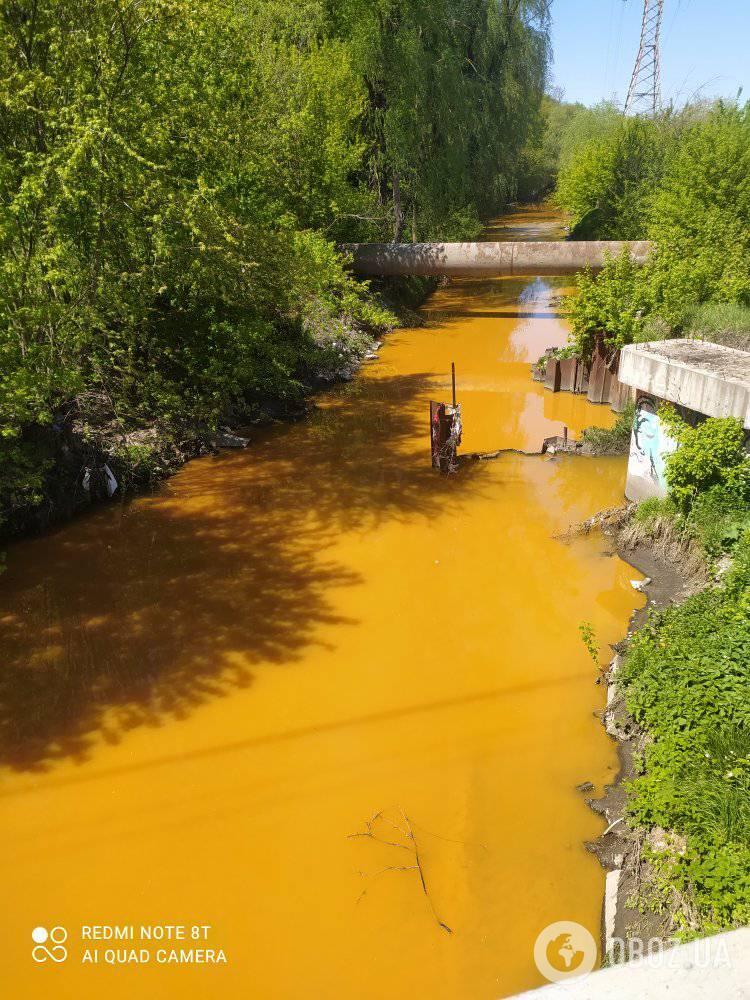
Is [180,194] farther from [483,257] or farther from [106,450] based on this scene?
[483,257]

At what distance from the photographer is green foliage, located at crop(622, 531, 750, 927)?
4.64 m

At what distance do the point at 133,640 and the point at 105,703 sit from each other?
1.07 meters

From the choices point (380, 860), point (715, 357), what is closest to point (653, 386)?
point (715, 357)

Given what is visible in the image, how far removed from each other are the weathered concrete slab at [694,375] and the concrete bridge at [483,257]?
1200 centimetres

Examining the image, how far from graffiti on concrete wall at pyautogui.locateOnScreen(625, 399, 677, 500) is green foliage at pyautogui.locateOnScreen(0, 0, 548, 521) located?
6.55 meters

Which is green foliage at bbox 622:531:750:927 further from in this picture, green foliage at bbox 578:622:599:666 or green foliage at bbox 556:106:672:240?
green foliage at bbox 556:106:672:240

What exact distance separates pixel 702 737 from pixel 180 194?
31.8ft

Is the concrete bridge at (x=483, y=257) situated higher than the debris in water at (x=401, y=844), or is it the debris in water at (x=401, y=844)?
the concrete bridge at (x=483, y=257)

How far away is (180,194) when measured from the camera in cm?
1011

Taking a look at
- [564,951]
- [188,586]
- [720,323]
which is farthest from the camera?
[720,323]

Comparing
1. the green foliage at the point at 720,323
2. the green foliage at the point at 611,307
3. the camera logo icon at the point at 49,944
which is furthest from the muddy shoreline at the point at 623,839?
the green foliage at the point at 611,307

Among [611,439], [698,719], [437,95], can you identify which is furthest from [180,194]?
[437,95]

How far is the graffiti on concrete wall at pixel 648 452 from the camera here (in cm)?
959

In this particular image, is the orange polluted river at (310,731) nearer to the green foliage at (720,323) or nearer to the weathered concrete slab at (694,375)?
the weathered concrete slab at (694,375)
